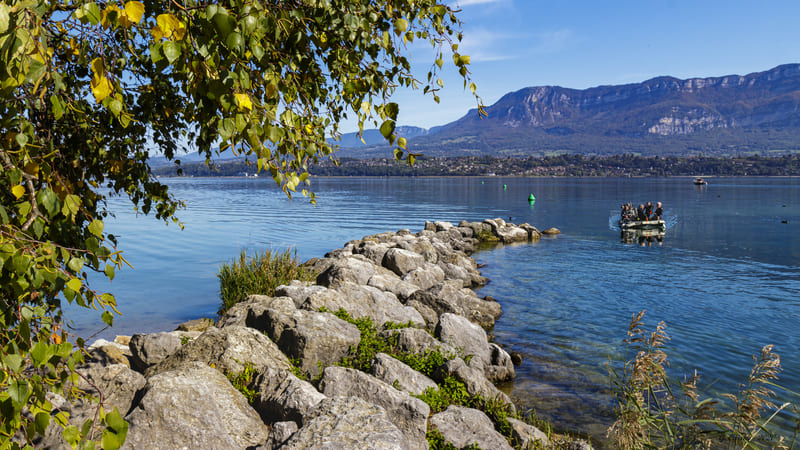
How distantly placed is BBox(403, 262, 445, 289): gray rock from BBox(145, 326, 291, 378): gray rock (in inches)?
410

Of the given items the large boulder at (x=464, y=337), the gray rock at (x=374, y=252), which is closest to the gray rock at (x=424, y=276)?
the gray rock at (x=374, y=252)

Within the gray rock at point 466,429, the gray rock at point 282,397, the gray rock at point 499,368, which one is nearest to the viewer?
the gray rock at point 282,397

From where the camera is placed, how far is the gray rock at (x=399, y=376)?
8.93 metres

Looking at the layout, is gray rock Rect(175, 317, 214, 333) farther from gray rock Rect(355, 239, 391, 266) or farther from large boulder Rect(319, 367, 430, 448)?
gray rock Rect(355, 239, 391, 266)

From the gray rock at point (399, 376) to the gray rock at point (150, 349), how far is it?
3.74 metres

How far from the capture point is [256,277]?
51.2 ft

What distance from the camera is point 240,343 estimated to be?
339 inches

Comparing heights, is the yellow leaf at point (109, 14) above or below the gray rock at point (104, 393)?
above

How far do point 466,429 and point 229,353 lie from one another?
4.12m

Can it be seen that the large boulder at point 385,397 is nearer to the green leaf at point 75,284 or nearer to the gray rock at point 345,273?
the green leaf at point 75,284

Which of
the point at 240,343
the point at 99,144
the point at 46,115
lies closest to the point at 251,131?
the point at 46,115

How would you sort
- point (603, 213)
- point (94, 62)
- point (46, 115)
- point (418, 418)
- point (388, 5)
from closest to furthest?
1. point (94, 62)
2. point (388, 5)
3. point (46, 115)
4. point (418, 418)
5. point (603, 213)

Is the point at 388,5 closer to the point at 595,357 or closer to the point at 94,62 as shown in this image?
the point at 94,62

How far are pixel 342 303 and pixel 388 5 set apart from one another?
909cm
